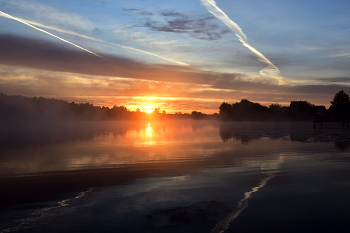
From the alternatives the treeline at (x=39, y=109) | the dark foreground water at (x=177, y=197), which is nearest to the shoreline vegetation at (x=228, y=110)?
the treeline at (x=39, y=109)

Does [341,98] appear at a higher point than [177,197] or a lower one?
higher

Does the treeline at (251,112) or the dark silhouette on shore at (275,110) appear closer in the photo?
the dark silhouette on shore at (275,110)

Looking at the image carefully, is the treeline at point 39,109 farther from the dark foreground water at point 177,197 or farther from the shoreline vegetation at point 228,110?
the dark foreground water at point 177,197

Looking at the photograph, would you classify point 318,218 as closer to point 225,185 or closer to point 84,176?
point 225,185

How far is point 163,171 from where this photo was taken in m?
11.1

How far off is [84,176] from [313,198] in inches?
313

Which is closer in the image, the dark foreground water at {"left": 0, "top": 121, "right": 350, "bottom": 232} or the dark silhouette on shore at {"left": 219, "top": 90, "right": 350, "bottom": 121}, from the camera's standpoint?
the dark foreground water at {"left": 0, "top": 121, "right": 350, "bottom": 232}

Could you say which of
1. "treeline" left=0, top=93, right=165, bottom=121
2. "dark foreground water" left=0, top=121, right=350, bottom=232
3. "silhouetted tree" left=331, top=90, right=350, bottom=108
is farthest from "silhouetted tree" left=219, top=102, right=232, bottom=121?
"dark foreground water" left=0, top=121, right=350, bottom=232

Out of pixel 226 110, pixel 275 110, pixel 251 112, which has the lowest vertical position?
pixel 251 112

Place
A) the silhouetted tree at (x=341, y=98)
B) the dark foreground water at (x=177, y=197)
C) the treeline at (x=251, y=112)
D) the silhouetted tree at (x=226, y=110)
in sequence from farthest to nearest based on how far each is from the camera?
the silhouetted tree at (x=226, y=110), the treeline at (x=251, y=112), the silhouetted tree at (x=341, y=98), the dark foreground water at (x=177, y=197)

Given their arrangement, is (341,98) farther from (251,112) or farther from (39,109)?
(39,109)

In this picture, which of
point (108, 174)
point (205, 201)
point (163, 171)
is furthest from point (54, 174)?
point (205, 201)

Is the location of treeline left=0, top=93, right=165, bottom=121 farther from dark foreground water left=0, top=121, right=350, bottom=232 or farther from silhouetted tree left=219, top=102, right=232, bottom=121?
dark foreground water left=0, top=121, right=350, bottom=232

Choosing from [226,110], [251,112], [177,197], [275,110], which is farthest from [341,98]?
[177,197]
